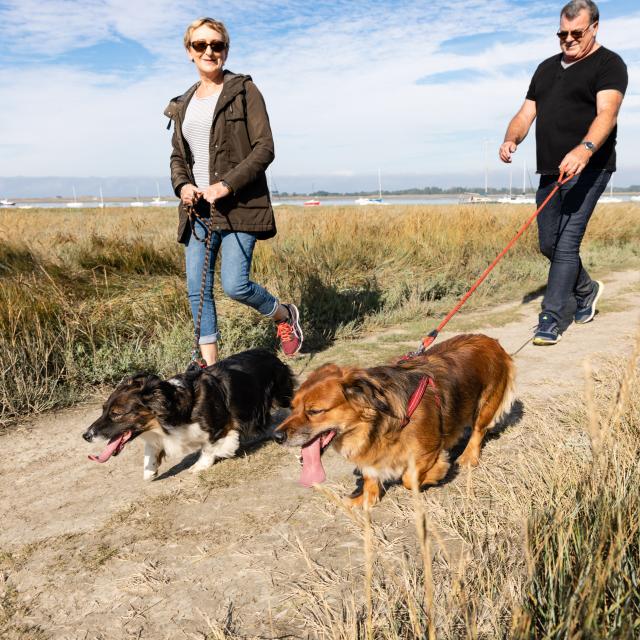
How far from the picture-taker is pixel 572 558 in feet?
6.19

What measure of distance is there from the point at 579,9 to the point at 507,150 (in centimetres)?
125

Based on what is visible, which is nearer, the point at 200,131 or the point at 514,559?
the point at 514,559

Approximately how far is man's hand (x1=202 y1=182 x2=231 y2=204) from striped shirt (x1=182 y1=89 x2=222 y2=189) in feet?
0.84

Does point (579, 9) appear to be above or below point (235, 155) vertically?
above

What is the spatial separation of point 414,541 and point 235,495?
104cm

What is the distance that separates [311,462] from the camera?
2.70 m

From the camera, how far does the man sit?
4621 millimetres

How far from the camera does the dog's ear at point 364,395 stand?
264cm

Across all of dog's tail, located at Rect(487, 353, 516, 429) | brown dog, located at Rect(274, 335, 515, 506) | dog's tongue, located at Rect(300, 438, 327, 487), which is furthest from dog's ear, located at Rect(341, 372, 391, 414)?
dog's tail, located at Rect(487, 353, 516, 429)

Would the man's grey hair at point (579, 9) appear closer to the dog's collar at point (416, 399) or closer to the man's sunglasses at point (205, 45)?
the man's sunglasses at point (205, 45)

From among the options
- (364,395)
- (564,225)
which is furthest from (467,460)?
(564,225)

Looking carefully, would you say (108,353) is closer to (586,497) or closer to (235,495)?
(235,495)

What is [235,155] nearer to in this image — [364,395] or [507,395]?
[364,395]

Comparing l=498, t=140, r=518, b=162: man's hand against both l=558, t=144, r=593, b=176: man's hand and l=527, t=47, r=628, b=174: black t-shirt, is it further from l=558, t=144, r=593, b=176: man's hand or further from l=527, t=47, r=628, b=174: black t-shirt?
l=558, t=144, r=593, b=176: man's hand
